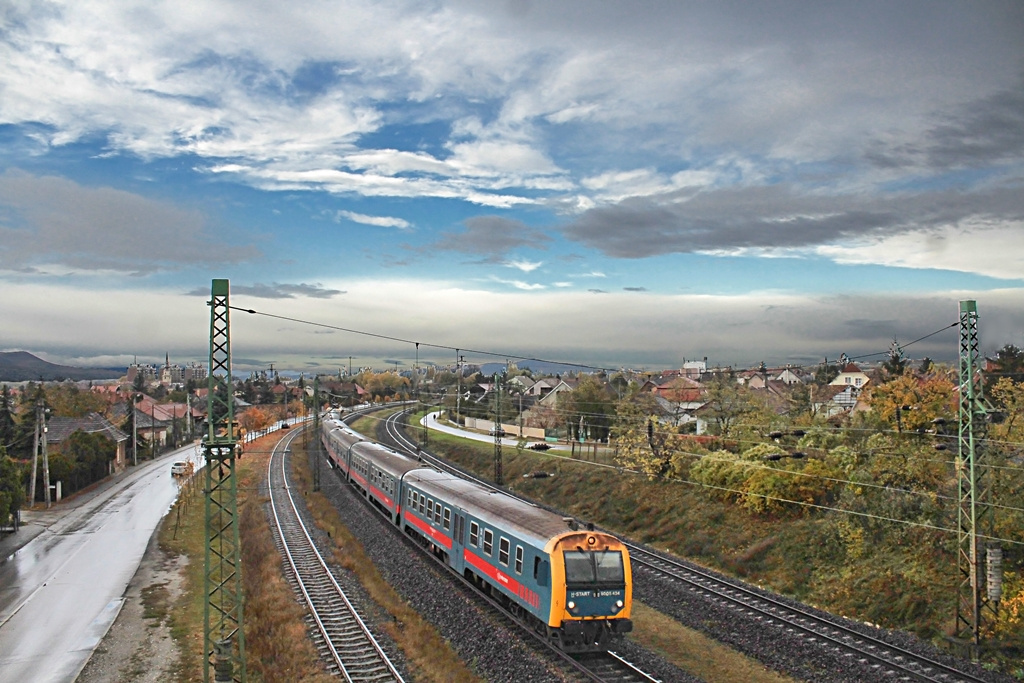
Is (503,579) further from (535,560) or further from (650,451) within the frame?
(650,451)

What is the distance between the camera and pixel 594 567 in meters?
17.2

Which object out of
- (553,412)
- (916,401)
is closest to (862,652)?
(916,401)

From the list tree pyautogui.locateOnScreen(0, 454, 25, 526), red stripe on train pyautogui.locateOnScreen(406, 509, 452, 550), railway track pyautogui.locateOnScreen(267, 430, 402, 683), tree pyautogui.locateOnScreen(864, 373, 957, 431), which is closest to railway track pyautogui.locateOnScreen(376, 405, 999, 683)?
red stripe on train pyautogui.locateOnScreen(406, 509, 452, 550)

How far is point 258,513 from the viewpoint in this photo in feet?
129

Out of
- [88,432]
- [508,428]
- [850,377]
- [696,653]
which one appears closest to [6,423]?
[88,432]

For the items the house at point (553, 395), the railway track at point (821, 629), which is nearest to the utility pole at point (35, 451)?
the railway track at point (821, 629)

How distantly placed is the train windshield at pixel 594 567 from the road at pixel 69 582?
14429 mm

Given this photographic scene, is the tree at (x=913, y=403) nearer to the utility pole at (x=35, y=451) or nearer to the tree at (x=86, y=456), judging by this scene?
the utility pole at (x=35, y=451)

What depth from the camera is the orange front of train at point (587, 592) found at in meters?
16.7

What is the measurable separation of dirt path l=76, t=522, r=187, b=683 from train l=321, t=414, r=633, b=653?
349 inches

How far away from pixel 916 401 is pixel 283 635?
30961 millimetres

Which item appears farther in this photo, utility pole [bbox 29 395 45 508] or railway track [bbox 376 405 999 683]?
utility pole [bbox 29 395 45 508]

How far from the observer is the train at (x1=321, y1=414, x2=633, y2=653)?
16.8 metres

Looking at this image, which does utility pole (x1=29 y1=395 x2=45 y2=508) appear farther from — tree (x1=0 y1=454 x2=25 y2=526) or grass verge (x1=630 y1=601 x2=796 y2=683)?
grass verge (x1=630 y1=601 x2=796 y2=683)
